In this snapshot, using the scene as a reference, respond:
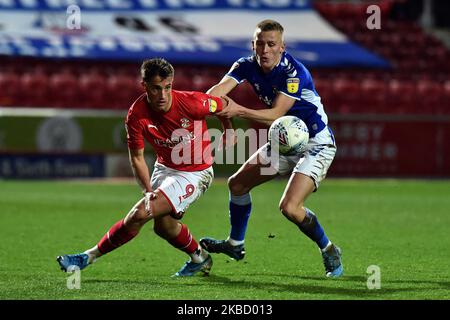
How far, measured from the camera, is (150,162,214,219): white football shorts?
770 cm

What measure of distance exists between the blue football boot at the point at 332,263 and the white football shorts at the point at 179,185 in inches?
46.0

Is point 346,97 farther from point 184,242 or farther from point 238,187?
point 184,242

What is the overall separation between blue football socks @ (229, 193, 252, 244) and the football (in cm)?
87

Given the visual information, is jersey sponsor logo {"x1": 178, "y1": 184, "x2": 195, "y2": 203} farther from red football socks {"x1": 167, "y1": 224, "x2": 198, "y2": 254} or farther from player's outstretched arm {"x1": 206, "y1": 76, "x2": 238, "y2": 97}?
player's outstretched arm {"x1": 206, "y1": 76, "x2": 238, "y2": 97}

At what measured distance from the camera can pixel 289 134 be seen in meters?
8.00

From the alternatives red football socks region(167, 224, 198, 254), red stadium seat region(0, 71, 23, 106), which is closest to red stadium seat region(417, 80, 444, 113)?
red stadium seat region(0, 71, 23, 106)

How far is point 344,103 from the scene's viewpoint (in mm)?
22844

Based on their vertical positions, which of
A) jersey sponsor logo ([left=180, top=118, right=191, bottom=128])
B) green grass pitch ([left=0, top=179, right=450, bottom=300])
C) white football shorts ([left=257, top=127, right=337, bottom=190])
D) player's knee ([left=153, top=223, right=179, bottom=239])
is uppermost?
jersey sponsor logo ([left=180, top=118, right=191, bottom=128])

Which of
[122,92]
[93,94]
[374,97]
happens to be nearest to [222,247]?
[122,92]

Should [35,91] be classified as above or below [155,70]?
below

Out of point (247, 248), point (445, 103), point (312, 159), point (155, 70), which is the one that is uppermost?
point (155, 70)

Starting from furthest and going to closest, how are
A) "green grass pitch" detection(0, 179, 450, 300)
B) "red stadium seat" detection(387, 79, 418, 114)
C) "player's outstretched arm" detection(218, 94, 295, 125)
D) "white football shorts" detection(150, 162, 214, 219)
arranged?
"red stadium seat" detection(387, 79, 418, 114)
"player's outstretched arm" detection(218, 94, 295, 125)
"white football shorts" detection(150, 162, 214, 219)
"green grass pitch" detection(0, 179, 450, 300)

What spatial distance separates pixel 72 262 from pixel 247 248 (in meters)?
2.76
